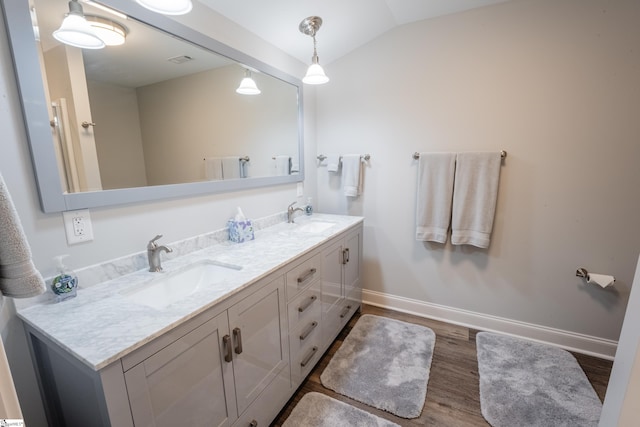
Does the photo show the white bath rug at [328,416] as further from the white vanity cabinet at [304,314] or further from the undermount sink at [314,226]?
the undermount sink at [314,226]

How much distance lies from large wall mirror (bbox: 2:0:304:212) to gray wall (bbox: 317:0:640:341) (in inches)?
41.1

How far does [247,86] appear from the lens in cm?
182

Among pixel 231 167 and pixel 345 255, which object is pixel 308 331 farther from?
pixel 231 167

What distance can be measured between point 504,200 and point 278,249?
164cm

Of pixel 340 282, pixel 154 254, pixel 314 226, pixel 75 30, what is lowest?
pixel 340 282

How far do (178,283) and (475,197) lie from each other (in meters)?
1.98

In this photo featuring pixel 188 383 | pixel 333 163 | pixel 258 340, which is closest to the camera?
pixel 188 383

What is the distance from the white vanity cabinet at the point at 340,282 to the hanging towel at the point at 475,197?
2.50 ft

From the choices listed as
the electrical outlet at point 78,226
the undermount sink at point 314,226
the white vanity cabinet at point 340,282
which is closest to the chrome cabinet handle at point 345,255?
the white vanity cabinet at point 340,282

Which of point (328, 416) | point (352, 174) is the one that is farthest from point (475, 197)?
point (328, 416)

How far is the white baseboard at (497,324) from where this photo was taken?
6.17 feet

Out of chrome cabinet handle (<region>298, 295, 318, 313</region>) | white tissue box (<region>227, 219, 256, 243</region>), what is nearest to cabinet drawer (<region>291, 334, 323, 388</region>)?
chrome cabinet handle (<region>298, 295, 318, 313</region>)

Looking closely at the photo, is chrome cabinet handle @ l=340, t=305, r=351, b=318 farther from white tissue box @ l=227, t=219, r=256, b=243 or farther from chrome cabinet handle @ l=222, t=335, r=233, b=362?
chrome cabinet handle @ l=222, t=335, r=233, b=362

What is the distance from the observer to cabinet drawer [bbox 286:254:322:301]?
1.41 m
